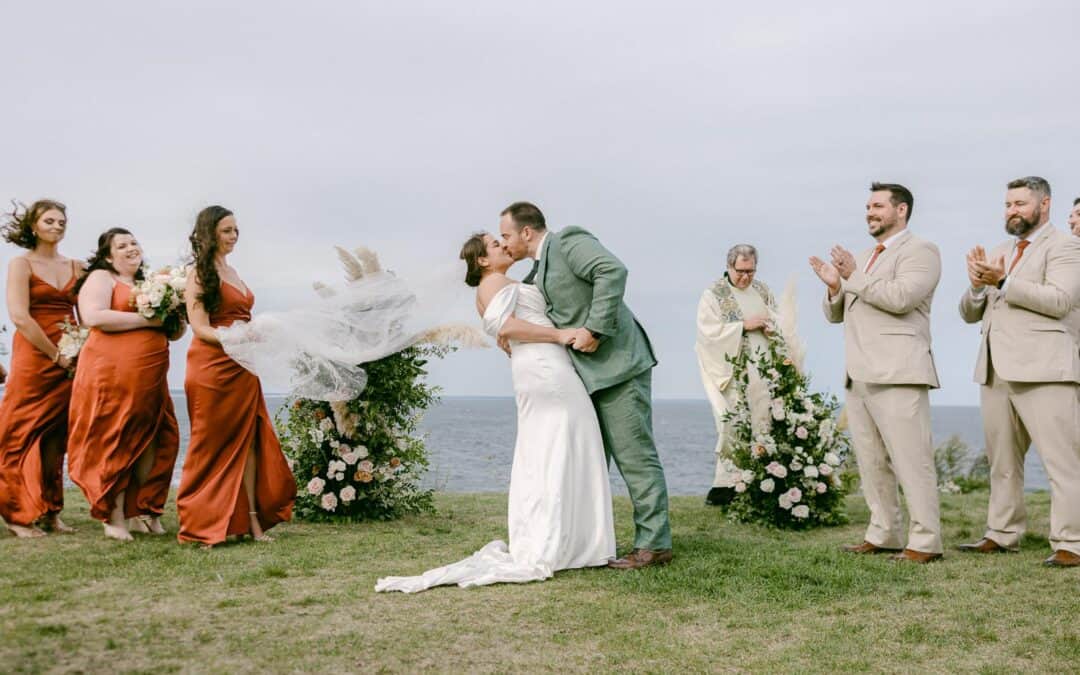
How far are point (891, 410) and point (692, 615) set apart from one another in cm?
239

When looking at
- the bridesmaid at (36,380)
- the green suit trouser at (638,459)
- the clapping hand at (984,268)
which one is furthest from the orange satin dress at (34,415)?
the clapping hand at (984,268)

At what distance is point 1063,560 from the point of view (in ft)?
21.2

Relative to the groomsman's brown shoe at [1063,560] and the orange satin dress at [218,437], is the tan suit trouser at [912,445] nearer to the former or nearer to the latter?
the groomsman's brown shoe at [1063,560]

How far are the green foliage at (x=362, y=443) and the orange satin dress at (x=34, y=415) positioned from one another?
1864 mm

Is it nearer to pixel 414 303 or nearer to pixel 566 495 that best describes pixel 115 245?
pixel 414 303

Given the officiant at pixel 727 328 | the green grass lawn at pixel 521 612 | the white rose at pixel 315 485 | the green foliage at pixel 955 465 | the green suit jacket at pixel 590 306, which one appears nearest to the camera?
the green grass lawn at pixel 521 612

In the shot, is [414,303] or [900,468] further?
[414,303]

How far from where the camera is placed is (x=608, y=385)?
6.38 metres

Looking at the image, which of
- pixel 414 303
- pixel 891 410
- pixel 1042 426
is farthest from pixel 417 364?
pixel 1042 426

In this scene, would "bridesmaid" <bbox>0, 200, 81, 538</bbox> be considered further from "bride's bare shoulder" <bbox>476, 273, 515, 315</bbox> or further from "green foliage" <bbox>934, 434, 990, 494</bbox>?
"green foliage" <bbox>934, 434, 990, 494</bbox>

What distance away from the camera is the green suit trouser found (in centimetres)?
646

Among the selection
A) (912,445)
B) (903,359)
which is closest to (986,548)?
(912,445)

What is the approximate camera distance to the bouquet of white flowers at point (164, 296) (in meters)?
7.25

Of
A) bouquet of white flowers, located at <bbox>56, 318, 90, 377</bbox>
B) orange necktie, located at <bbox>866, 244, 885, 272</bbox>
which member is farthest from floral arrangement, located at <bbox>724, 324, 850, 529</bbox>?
bouquet of white flowers, located at <bbox>56, 318, 90, 377</bbox>
